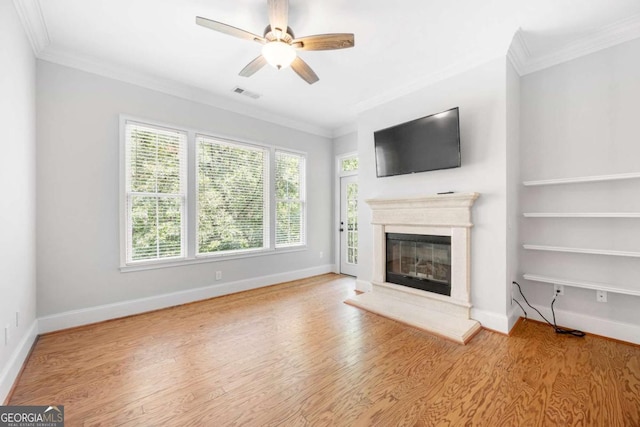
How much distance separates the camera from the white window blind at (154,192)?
325 centimetres

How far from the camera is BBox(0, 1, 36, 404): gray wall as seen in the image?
1813 millimetres

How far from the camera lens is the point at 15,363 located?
1.98 metres

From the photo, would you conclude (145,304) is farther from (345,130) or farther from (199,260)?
(345,130)

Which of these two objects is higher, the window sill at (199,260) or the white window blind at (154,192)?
the white window blind at (154,192)

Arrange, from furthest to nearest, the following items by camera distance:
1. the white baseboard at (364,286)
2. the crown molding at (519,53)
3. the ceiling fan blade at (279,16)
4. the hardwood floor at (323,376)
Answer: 1. the white baseboard at (364,286)
2. the crown molding at (519,53)
3. the ceiling fan blade at (279,16)
4. the hardwood floor at (323,376)

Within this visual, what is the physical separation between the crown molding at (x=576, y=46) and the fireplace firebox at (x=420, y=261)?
2.07 metres

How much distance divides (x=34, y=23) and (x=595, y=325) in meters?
5.86

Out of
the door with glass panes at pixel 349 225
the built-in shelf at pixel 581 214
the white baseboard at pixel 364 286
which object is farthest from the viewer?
A: the door with glass panes at pixel 349 225

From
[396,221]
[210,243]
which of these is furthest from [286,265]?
[396,221]

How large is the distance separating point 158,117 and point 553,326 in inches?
203

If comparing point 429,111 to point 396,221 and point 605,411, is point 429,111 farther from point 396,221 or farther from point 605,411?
point 605,411

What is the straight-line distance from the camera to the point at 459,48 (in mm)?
2801

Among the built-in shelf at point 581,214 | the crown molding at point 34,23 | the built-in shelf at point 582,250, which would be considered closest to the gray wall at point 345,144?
the built-in shelf at point 581,214

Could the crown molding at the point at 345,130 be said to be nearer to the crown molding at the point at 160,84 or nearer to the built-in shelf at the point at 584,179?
the crown molding at the point at 160,84
